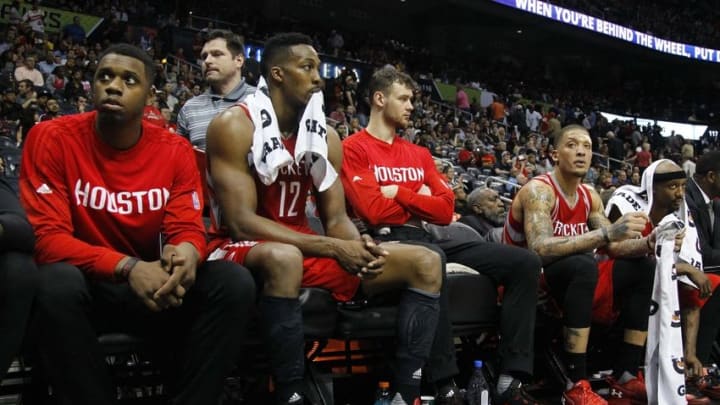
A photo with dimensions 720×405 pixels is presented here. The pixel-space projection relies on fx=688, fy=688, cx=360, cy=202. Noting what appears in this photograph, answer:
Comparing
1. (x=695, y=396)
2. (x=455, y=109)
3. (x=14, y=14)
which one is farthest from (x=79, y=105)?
(x=455, y=109)

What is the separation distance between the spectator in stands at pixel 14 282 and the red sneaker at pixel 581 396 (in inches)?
95.7

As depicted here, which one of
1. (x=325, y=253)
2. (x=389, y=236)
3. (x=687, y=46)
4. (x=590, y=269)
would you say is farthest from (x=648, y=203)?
(x=687, y=46)

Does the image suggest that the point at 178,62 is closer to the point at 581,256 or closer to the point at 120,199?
the point at 581,256

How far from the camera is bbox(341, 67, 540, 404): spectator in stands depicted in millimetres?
3207

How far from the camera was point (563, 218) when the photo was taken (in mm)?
3812

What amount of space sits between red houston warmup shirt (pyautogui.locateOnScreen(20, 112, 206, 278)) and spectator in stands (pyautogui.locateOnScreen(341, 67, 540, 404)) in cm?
103

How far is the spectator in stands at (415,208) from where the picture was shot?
3.21 metres

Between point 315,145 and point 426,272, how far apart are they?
72 cm

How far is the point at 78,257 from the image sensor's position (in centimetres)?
232

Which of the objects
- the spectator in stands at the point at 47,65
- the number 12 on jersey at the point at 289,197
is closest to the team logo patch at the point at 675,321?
the number 12 on jersey at the point at 289,197

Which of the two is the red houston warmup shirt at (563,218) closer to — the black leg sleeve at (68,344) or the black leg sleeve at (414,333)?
the black leg sleeve at (414,333)

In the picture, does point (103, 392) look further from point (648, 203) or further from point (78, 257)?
point (648, 203)

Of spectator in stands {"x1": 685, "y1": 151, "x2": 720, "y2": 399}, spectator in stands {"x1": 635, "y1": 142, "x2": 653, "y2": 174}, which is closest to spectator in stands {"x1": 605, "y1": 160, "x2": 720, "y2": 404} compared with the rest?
spectator in stands {"x1": 685, "y1": 151, "x2": 720, "y2": 399}

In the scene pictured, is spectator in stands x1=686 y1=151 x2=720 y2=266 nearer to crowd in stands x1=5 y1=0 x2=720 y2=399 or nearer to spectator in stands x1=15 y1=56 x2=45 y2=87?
crowd in stands x1=5 y1=0 x2=720 y2=399
